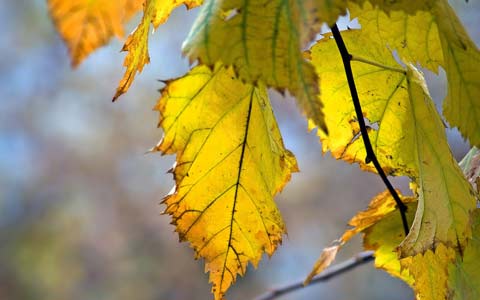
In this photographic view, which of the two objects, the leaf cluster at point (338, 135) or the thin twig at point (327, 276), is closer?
the leaf cluster at point (338, 135)

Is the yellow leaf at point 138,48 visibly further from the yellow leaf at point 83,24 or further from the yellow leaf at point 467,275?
the yellow leaf at point 467,275

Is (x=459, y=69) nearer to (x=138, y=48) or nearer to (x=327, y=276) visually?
(x=138, y=48)

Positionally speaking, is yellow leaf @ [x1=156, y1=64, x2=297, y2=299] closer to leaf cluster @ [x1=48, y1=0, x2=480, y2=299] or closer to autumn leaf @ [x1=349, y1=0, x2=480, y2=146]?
leaf cluster @ [x1=48, y1=0, x2=480, y2=299]

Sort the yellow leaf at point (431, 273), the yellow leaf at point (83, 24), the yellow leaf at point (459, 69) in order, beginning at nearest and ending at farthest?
the yellow leaf at point (83, 24), the yellow leaf at point (459, 69), the yellow leaf at point (431, 273)

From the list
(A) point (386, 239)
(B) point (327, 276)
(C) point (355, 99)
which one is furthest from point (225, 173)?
(B) point (327, 276)

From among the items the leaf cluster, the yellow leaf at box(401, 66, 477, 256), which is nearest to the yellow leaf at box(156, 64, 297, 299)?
the leaf cluster

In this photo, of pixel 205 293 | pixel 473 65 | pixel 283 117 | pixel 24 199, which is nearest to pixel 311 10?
pixel 473 65

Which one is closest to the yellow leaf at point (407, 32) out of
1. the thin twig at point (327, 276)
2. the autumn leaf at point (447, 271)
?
the autumn leaf at point (447, 271)
